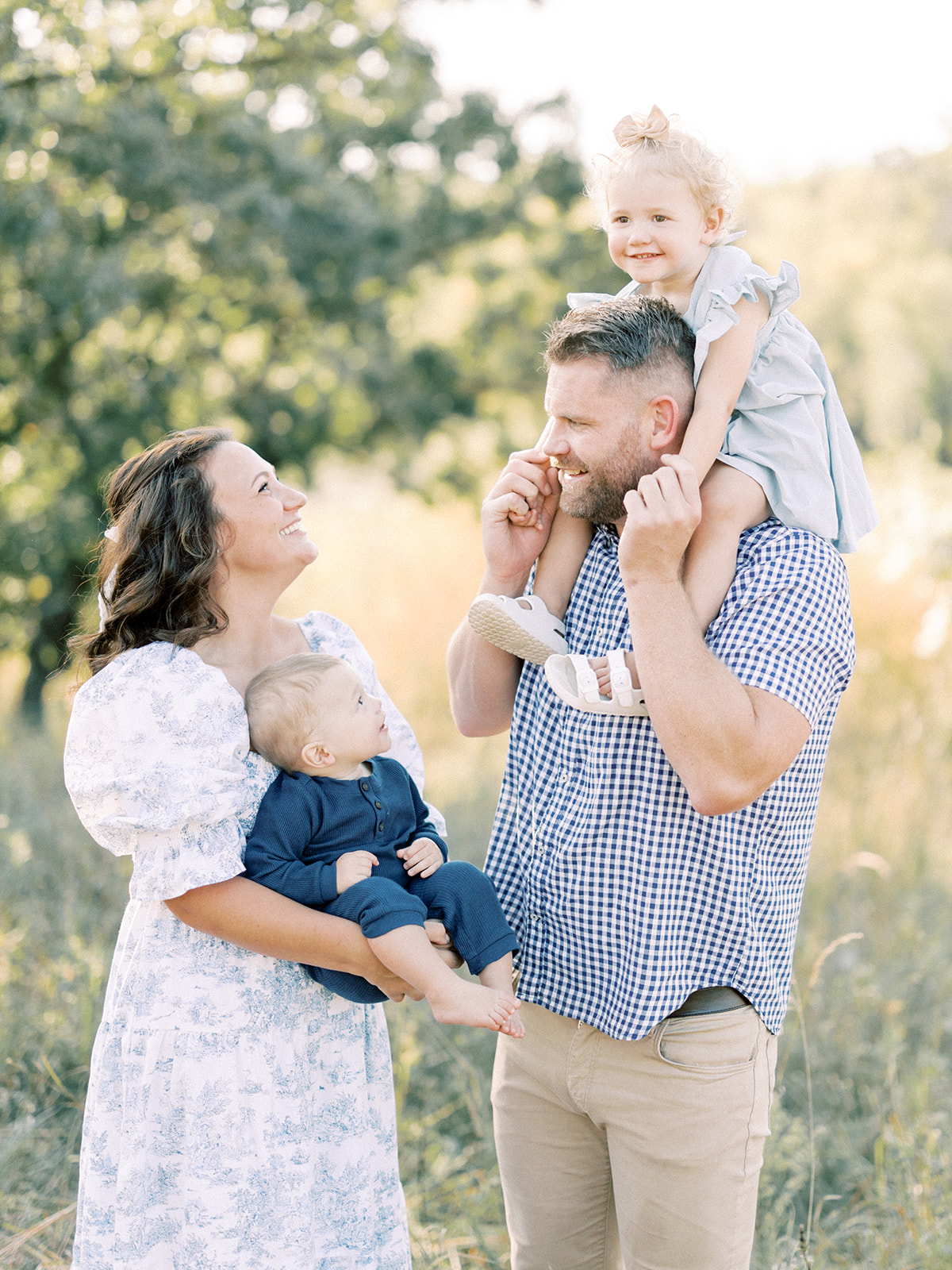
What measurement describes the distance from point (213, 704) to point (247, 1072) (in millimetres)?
629

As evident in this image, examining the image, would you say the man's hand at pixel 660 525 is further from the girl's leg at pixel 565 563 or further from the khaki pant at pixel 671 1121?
the khaki pant at pixel 671 1121

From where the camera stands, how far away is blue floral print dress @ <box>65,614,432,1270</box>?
186 centimetres

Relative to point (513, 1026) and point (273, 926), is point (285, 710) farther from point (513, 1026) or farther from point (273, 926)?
point (513, 1026)

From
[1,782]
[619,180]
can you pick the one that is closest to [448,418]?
[1,782]

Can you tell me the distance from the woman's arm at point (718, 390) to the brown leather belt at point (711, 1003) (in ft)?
2.85

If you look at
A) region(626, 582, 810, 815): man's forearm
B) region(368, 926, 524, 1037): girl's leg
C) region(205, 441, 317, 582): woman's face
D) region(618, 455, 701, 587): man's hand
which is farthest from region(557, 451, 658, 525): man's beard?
region(368, 926, 524, 1037): girl's leg

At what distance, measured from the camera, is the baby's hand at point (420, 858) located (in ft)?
6.65

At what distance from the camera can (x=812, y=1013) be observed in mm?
3973

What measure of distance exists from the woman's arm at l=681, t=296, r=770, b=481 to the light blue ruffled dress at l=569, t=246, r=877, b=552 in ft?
0.08

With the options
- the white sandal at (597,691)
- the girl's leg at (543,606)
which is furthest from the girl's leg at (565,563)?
the white sandal at (597,691)

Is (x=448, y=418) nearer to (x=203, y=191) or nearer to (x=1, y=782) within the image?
(x=203, y=191)

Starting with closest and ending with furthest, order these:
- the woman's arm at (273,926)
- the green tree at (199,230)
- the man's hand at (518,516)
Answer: the woman's arm at (273,926)
the man's hand at (518,516)
the green tree at (199,230)

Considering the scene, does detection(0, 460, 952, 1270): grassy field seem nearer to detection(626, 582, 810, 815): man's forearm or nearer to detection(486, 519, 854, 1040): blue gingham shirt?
detection(486, 519, 854, 1040): blue gingham shirt

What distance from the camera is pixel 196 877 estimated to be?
183 centimetres
